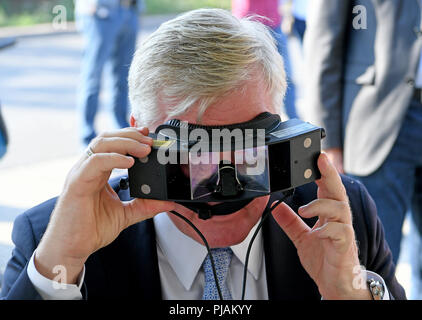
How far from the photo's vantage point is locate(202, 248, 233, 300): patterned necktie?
4.66 feet

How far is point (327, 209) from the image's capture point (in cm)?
131

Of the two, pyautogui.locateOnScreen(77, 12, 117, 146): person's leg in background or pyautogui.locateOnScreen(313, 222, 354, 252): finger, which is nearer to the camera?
pyautogui.locateOnScreen(313, 222, 354, 252): finger

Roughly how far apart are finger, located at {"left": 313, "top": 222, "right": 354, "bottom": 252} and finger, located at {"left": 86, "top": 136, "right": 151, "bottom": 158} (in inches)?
16.8

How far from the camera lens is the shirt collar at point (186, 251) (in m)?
1.45

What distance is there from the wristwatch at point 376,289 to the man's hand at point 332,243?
1 centimetres

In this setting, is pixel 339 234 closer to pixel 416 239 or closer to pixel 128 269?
pixel 128 269

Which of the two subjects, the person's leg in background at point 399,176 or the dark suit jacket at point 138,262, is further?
the person's leg in background at point 399,176

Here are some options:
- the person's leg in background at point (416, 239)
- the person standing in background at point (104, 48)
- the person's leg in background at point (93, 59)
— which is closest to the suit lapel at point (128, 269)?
the person's leg in background at point (416, 239)

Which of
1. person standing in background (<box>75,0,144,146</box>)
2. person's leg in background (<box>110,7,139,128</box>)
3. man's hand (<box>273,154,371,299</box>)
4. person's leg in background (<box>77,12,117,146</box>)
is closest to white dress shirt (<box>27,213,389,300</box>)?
man's hand (<box>273,154,371,299</box>)

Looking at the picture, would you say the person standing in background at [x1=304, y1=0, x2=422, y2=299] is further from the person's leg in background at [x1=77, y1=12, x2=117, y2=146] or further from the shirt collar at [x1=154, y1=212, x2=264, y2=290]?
the person's leg in background at [x1=77, y1=12, x2=117, y2=146]

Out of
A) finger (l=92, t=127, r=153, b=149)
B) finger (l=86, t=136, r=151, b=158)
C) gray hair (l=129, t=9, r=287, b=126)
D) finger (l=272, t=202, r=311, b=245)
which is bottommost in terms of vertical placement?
finger (l=272, t=202, r=311, b=245)

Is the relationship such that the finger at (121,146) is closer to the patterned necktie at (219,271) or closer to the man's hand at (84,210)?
the man's hand at (84,210)

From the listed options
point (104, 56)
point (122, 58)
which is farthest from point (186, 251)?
point (122, 58)
